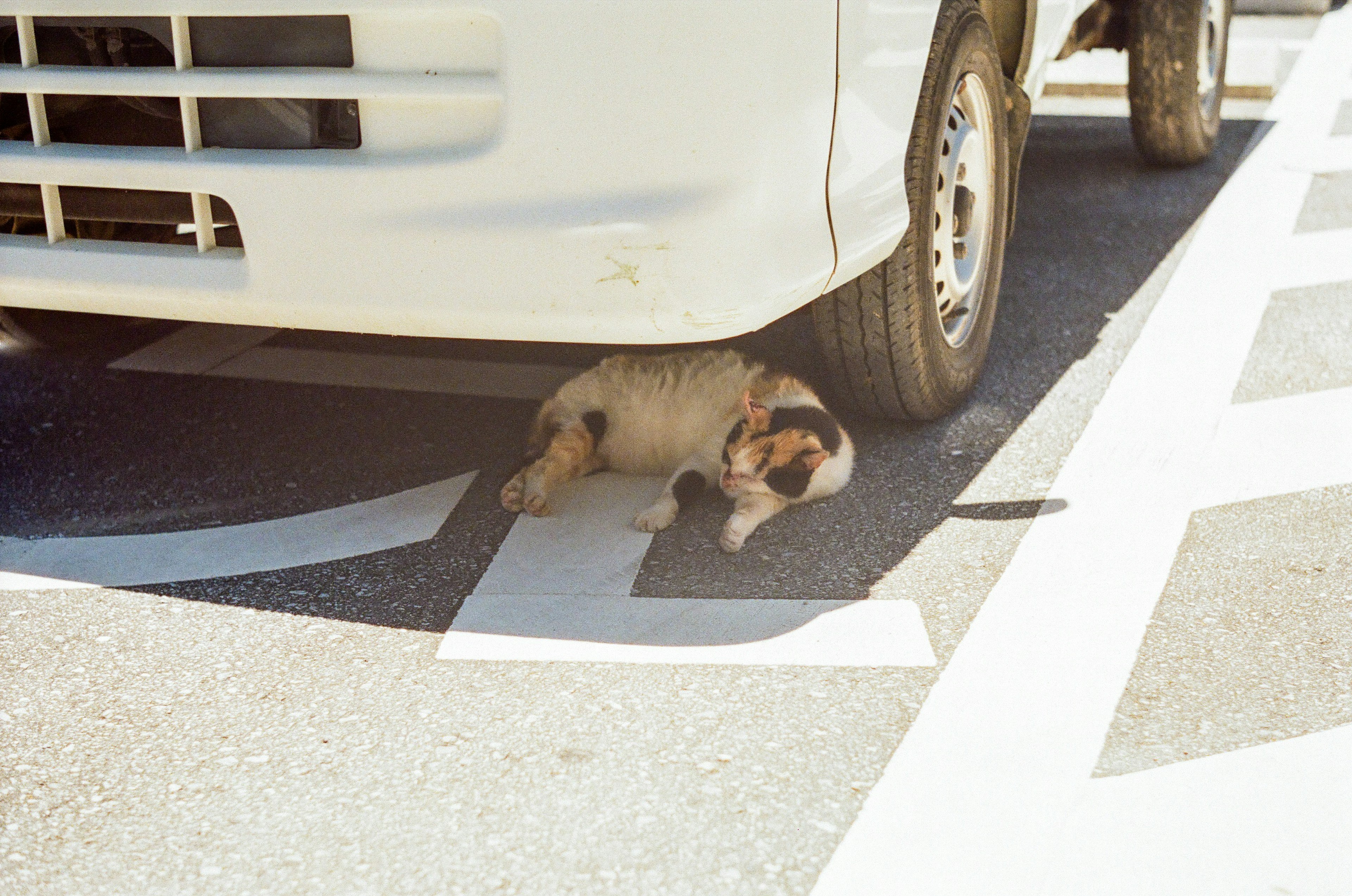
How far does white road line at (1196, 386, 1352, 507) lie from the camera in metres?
3.09

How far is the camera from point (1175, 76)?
5754 mm

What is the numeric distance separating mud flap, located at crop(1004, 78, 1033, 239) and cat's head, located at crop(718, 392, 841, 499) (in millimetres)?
1067

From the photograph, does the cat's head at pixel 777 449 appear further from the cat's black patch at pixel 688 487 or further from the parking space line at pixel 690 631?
the parking space line at pixel 690 631

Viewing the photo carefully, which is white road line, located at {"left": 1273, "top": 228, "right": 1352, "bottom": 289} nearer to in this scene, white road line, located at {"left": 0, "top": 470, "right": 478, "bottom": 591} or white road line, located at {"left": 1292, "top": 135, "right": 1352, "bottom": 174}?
white road line, located at {"left": 1292, "top": 135, "right": 1352, "bottom": 174}

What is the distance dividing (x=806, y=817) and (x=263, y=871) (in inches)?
32.0

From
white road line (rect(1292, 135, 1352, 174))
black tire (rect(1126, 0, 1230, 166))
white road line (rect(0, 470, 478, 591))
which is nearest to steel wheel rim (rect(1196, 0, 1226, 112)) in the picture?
black tire (rect(1126, 0, 1230, 166))

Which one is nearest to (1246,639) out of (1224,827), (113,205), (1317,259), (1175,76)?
(1224,827)

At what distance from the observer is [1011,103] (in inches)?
148

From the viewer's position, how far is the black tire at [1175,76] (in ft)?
18.4

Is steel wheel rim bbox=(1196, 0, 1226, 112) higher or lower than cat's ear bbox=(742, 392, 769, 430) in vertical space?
higher

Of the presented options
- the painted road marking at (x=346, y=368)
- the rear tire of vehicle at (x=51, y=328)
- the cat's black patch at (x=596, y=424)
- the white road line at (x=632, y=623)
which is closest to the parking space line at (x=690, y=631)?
the white road line at (x=632, y=623)

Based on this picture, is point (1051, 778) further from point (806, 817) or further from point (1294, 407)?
point (1294, 407)

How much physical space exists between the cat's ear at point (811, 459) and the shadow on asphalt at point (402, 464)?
146mm

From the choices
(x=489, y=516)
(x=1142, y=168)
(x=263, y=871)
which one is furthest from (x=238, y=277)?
(x=1142, y=168)
